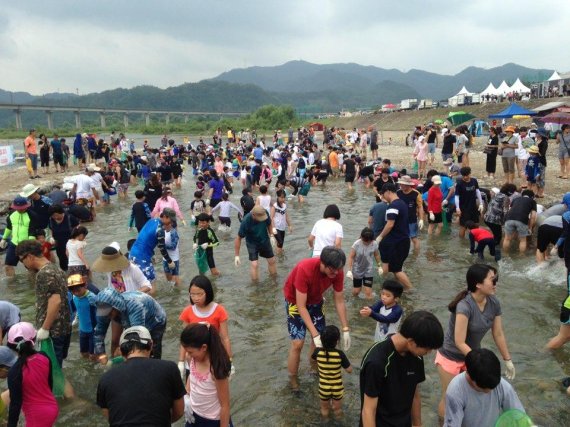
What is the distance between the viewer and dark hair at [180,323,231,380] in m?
2.99

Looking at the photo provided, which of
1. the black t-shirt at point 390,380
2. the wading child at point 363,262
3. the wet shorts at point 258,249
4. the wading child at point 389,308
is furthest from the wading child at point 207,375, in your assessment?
the wet shorts at point 258,249

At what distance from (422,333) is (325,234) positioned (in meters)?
3.90

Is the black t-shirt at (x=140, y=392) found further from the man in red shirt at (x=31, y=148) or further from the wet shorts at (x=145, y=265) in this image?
the man in red shirt at (x=31, y=148)

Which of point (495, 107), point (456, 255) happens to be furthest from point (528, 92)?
point (456, 255)

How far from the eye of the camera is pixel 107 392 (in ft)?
9.00

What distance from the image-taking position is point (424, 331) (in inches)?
104

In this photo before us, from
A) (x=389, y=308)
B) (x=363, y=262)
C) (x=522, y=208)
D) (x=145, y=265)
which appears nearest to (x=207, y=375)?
(x=389, y=308)

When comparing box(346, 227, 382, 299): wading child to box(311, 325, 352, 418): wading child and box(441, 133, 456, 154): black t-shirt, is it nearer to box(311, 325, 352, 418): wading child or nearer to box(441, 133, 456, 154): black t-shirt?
box(311, 325, 352, 418): wading child

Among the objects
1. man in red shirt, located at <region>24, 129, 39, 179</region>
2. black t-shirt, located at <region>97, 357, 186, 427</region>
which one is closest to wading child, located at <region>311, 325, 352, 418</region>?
black t-shirt, located at <region>97, 357, 186, 427</region>

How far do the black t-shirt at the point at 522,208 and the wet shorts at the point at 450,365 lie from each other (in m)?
5.91

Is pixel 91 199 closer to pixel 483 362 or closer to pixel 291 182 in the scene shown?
pixel 291 182

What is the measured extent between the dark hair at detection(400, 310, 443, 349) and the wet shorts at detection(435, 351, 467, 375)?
1305mm

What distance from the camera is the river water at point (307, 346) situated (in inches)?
182

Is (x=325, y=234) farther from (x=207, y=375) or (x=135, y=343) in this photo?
(x=135, y=343)
